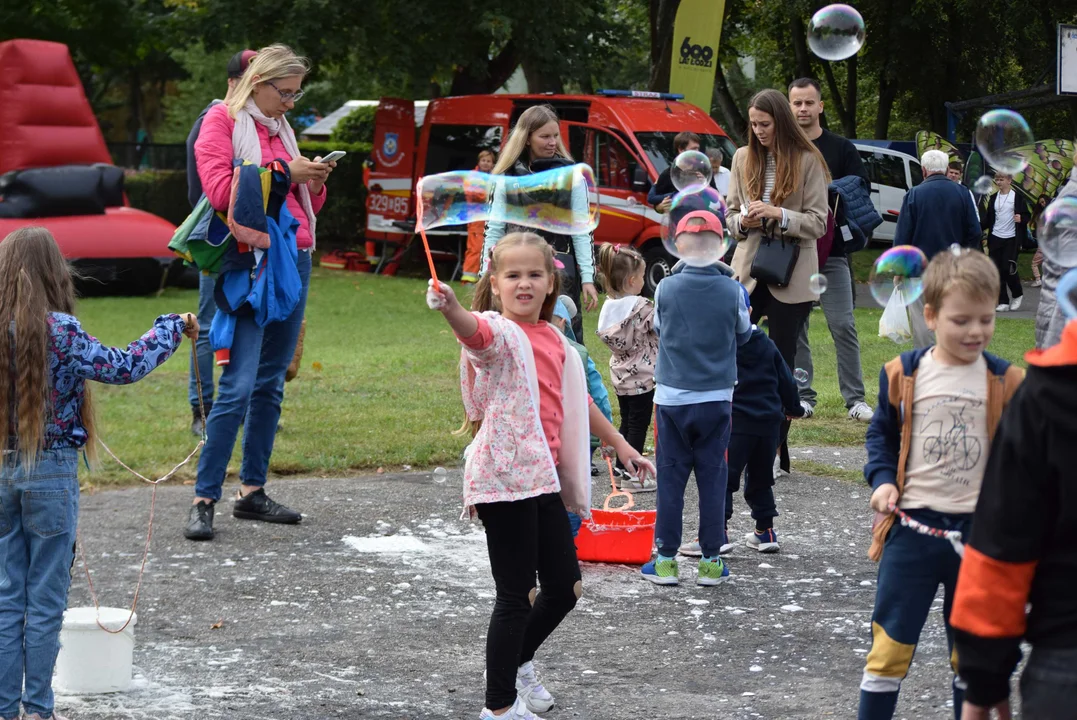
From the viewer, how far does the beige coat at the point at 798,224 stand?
7043 mm

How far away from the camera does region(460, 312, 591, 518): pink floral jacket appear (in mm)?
3834

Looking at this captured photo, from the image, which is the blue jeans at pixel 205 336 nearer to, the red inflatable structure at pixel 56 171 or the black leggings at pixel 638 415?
the black leggings at pixel 638 415

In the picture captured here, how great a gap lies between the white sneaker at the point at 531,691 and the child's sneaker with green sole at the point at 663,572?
4.37 ft

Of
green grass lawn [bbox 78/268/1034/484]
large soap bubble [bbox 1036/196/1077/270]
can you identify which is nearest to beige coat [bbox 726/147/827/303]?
green grass lawn [bbox 78/268/1034/484]

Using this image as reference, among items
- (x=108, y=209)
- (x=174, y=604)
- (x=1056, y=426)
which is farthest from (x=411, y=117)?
(x=1056, y=426)

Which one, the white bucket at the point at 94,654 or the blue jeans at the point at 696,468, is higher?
the blue jeans at the point at 696,468

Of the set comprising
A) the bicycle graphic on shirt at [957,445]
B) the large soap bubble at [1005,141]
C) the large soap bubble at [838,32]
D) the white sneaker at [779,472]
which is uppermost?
the large soap bubble at [838,32]

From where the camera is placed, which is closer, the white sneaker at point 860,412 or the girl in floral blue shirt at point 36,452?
the girl in floral blue shirt at point 36,452

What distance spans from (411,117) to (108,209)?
4980 millimetres

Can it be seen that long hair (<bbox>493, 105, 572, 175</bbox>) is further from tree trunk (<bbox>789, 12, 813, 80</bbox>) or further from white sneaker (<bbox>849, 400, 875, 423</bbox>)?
tree trunk (<bbox>789, 12, 813, 80</bbox>)

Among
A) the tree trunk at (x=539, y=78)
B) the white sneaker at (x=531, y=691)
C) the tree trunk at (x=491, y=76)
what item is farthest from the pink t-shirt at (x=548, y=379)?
the tree trunk at (x=491, y=76)

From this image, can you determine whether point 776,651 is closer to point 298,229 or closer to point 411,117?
point 298,229

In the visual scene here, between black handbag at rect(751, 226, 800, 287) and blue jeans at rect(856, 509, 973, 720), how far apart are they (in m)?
3.87

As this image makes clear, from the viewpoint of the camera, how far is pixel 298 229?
20.4 ft
